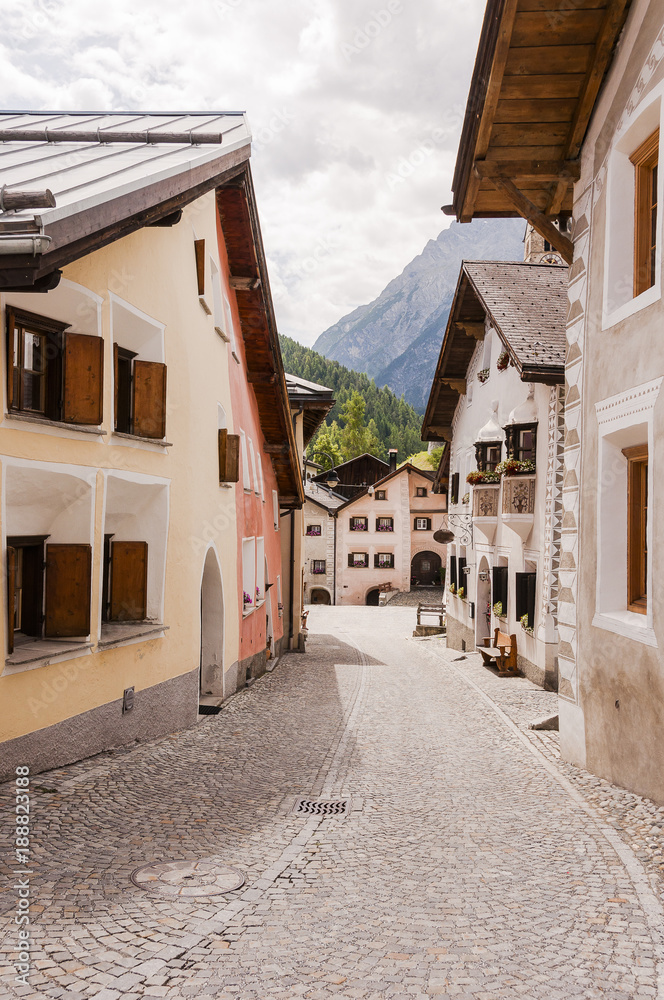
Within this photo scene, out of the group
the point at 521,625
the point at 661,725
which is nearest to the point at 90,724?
the point at 661,725

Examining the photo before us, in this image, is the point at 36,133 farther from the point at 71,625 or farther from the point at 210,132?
the point at 71,625

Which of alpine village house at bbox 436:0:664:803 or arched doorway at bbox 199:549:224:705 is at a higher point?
alpine village house at bbox 436:0:664:803

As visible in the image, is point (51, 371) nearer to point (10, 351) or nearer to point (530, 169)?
point (10, 351)

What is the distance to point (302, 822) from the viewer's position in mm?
6461

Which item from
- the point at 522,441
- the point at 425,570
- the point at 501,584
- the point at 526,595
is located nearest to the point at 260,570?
the point at 501,584

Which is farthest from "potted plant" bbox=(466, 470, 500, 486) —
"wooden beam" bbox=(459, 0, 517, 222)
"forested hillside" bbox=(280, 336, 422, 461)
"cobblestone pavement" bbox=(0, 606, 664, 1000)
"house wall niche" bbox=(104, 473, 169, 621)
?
"forested hillside" bbox=(280, 336, 422, 461)

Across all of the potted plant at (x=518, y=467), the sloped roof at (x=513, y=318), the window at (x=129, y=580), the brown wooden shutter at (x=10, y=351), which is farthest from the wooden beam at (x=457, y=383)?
the brown wooden shutter at (x=10, y=351)

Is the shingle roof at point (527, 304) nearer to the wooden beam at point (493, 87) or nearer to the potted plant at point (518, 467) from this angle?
the potted plant at point (518, 467)

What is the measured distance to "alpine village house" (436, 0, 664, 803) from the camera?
689 centimetres

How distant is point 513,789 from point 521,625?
905cm

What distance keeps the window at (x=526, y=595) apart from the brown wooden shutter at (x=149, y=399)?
9173 mm

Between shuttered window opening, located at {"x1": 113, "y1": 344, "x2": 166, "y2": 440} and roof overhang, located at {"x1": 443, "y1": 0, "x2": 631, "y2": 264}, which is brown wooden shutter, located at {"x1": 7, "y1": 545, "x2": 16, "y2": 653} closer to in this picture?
shuttered window opening, located at {"x1": 113, "y1": 344, "x2": 166, "y2": 440}

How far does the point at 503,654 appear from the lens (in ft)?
55.2

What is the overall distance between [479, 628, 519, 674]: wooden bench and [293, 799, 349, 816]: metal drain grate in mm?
10226
